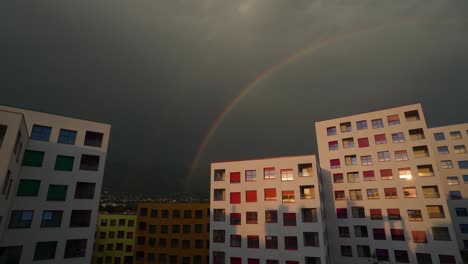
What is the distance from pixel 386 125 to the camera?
146 ft

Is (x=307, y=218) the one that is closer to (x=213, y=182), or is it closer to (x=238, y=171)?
(x=238, y=171)

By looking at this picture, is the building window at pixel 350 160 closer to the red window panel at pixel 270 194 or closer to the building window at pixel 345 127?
the building window at pixel 345 127

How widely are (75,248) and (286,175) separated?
31113 millimetres

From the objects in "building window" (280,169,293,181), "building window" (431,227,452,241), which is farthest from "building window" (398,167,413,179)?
"building window" (280,169,293,181)

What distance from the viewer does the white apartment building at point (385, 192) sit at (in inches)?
1454

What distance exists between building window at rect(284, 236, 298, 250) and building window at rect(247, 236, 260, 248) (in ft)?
14.3

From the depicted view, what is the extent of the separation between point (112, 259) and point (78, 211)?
167 feet

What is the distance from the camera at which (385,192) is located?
41406mm

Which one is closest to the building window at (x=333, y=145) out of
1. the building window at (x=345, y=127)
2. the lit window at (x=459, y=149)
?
the building window at (x=345, y=127)

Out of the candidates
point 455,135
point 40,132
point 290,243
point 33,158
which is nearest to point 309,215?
point 290,243

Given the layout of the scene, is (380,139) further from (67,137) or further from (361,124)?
(67,137)

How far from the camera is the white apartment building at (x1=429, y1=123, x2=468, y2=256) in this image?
50.6 metres

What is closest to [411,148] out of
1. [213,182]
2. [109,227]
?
[213,182]

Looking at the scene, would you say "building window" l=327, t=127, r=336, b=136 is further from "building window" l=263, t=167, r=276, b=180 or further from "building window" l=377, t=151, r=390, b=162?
"building window" l=263, t=167, r=276, b=180
